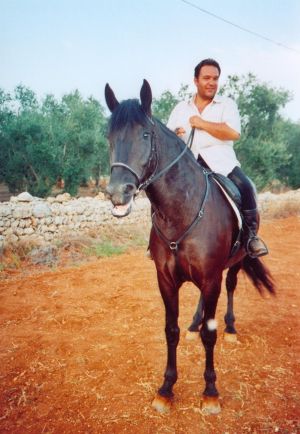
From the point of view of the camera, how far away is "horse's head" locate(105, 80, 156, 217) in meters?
2.02

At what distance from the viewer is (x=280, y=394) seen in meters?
3.23

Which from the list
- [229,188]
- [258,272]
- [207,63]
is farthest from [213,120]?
[258,272]

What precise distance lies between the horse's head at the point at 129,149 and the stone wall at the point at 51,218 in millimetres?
7390

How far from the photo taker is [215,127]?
9.96ft

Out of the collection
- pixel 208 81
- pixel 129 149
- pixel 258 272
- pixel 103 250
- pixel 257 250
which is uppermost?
pixel 208 81

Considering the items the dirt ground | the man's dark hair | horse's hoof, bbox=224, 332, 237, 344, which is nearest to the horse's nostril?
the man's dark hair

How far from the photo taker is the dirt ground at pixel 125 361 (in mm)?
2930

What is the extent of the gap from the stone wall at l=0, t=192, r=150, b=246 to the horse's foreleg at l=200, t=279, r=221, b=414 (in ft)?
22.8

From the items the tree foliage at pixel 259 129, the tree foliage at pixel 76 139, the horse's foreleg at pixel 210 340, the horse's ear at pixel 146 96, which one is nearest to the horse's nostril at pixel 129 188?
the horse's ear at pixel 146 96

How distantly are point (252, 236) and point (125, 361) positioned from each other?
2.21 metres

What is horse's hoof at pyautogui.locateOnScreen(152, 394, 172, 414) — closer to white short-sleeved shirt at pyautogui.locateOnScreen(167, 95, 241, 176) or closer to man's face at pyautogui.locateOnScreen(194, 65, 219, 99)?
white short-sleeved shirt at pyautogui.locateOnScreen(167, 95, 241, 176)

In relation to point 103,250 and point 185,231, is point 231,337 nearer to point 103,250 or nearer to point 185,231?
point 185,231

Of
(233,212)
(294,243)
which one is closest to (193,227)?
(233,212)

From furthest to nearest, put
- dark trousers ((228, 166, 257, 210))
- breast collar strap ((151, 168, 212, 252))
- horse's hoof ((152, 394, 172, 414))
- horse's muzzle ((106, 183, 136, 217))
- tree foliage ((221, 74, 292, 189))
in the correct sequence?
tree foliage ((221, 74, 292, 189))
dark trousers ((228, 166, 257, 210))
horse's hoof ((152, 394, 172, 414))
breast collar strap ((151, 168, 212, 252))
horse's muzzle ((106, 183, 136, 217))
